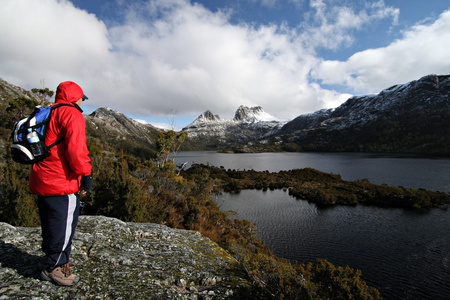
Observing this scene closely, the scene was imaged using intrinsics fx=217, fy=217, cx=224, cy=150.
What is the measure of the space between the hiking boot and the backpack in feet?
5.56

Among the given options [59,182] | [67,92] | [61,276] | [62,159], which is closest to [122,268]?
[61,276]

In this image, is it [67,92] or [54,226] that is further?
[67,92]

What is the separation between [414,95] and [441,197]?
735 ft

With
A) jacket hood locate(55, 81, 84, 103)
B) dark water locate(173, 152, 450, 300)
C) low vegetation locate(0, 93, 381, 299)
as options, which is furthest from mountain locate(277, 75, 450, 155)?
jacket hood locate(55, 81, 84, 103)

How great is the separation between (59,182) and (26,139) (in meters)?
0.74

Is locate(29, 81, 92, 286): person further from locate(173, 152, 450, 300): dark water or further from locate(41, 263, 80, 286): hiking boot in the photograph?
locate(173, 152, 450, 300): dark water

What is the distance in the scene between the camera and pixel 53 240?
330 centimetres

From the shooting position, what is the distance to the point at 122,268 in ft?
13.4

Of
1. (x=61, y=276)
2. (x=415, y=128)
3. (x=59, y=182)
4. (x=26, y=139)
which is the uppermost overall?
(x=415, y=128)

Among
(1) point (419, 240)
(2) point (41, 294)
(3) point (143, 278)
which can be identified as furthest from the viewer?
(1) point (419, 240)

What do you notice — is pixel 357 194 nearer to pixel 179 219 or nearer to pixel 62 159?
pixel 179 219

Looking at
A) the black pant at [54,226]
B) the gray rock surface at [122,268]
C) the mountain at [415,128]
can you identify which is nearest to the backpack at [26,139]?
the black pant at [54,226]

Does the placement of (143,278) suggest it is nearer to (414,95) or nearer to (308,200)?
(308,200)

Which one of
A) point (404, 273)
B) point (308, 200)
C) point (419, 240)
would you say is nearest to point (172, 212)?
point (404, 273)
